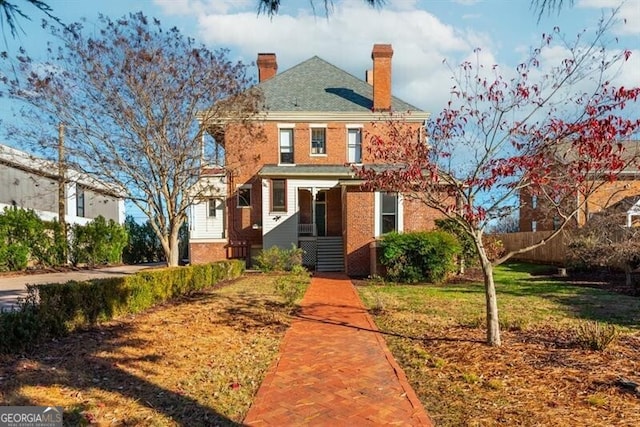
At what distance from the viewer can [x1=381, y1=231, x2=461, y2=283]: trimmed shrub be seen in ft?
47.1

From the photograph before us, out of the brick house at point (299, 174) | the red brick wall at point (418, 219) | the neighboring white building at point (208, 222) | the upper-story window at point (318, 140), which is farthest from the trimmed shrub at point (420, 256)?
the neighboring white building at point (208, 222)

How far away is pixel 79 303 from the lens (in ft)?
22.9

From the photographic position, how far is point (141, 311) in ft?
29.1

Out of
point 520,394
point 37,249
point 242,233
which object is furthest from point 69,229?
point 520,394

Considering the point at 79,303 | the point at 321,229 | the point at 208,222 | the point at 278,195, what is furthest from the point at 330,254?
the point at 79,303

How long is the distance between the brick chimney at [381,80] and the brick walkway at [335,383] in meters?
17.6

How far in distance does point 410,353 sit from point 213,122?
11117mm

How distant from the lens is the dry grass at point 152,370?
3.91m

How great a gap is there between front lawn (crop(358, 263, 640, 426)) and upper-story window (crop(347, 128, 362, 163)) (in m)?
14.3

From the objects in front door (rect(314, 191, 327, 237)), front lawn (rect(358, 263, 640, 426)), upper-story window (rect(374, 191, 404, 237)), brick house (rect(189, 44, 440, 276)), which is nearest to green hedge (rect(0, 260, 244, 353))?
front lawn (rect(358, 263, 640, 426))

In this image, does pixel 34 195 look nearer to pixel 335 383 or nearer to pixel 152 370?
pixel 152 370

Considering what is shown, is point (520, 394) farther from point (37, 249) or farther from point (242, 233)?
point (37, 249)

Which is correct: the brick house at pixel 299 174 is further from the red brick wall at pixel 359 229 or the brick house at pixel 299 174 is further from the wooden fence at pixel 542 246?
the wooden fence at pixel 542 246

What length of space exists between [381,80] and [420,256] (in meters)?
12.1
